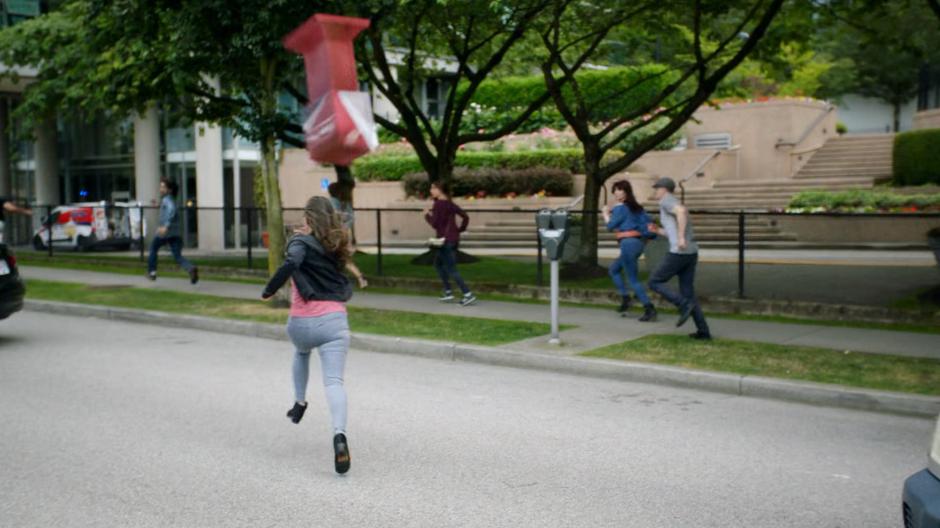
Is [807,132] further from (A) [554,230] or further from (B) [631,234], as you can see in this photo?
(A) [554,230]

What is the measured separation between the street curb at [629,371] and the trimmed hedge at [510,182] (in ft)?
49.5

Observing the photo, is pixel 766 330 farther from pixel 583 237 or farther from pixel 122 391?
pixel 122 391

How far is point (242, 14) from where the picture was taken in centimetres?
1369

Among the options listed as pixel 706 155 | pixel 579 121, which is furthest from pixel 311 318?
pixel 706 155

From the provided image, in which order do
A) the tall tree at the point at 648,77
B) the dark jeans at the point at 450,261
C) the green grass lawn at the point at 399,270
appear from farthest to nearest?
the tall tree at the point at 648,77 < the dark jeans at the point at 450,261 < the green grass lawn at the point at 399,270

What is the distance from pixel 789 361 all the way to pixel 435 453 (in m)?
4.52

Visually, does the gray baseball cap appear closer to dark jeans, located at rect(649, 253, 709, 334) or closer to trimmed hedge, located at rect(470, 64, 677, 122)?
dark jeans, located at rect(649, 253, 709, 334)

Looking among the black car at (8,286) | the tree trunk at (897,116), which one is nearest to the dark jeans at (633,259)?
the black car at (8,286)

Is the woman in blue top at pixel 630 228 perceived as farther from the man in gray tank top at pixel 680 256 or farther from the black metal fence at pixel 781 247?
the black metal fence at pixel 781 247

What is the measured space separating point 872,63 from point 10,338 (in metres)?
44.0

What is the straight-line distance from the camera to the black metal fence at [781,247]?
522 inches

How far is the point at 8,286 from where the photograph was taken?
452 inches

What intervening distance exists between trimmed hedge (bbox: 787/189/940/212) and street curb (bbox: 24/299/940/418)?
45.7ft

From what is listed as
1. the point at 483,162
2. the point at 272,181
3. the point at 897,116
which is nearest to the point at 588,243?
the point at 272,181
